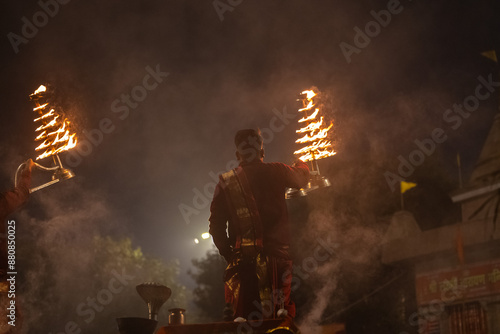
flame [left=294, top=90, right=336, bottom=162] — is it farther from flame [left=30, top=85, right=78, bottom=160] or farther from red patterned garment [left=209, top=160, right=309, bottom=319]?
flame [left=30, top=85, right=78, bottom=160]

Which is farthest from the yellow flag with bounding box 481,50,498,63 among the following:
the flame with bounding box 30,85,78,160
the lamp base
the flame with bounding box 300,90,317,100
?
the flame with bounding box 30,85,78,160

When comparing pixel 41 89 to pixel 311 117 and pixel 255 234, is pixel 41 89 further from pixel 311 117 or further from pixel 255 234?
pixel 255 234

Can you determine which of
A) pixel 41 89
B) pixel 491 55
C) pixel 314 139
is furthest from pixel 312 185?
pixel 491 55

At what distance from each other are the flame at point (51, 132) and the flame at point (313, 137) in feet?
11.7

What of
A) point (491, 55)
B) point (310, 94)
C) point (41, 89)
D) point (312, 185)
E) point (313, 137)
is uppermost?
point (491, 55)

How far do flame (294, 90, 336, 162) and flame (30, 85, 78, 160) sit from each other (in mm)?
3565

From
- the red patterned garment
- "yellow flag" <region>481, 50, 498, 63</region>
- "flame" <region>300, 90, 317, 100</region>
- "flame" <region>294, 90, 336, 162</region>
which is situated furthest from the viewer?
"yellow flag" <region>481, 50, 498, 63</region>

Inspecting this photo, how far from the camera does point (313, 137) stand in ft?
24.5

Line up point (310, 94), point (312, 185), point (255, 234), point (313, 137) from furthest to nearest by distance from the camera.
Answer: point (310, 94) → point (313, 137) → point (312, 185) → point (255, 234)

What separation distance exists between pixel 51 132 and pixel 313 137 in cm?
408

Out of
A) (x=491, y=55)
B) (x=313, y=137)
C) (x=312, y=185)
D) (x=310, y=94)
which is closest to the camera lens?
(x=312, y=185)

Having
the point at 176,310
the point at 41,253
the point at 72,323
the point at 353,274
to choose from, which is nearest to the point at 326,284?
the point at 353,274

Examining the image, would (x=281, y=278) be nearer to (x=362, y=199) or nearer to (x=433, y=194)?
(x=362, y=199)

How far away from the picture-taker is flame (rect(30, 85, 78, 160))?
7.72 meters
